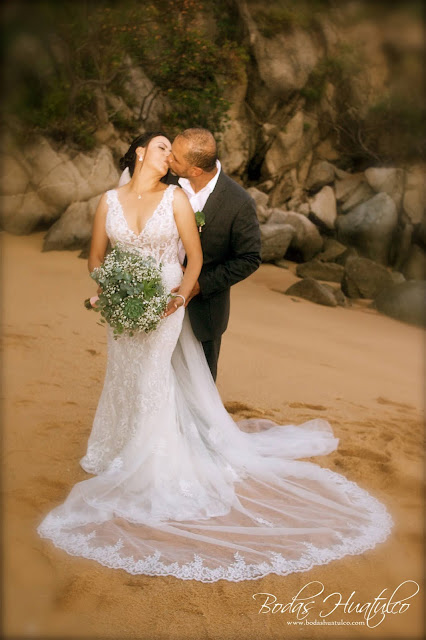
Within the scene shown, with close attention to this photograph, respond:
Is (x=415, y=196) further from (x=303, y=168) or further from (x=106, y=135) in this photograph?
(x=106, y=135)

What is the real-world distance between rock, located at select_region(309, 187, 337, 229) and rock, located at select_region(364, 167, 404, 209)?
105cm

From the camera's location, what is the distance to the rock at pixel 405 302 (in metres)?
9.16

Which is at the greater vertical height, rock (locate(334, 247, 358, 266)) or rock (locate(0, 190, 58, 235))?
rock (locate(0, 190, 58, 235))

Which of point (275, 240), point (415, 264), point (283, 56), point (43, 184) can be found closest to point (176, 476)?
point (43, 184)

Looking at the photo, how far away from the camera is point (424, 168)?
15203 millimetres

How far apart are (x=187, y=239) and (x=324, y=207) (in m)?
11.7

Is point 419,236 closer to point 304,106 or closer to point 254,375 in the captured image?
point 304,106

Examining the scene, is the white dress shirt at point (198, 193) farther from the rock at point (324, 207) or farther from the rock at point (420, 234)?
the rock at point (420, 234)

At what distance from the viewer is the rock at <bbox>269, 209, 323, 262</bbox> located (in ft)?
41.1

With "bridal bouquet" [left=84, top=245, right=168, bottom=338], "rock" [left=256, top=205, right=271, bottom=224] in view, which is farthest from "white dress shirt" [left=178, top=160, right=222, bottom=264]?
"rock" [left=256, top=205, right=271, bottom=224]

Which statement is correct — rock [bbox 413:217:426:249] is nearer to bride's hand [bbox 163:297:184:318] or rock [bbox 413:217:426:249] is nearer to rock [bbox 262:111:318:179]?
rock [bbox 262:111:318:179]

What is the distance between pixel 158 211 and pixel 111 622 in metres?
1.93

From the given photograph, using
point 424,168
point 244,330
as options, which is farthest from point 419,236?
point 244,330

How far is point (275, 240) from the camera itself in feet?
38.3
